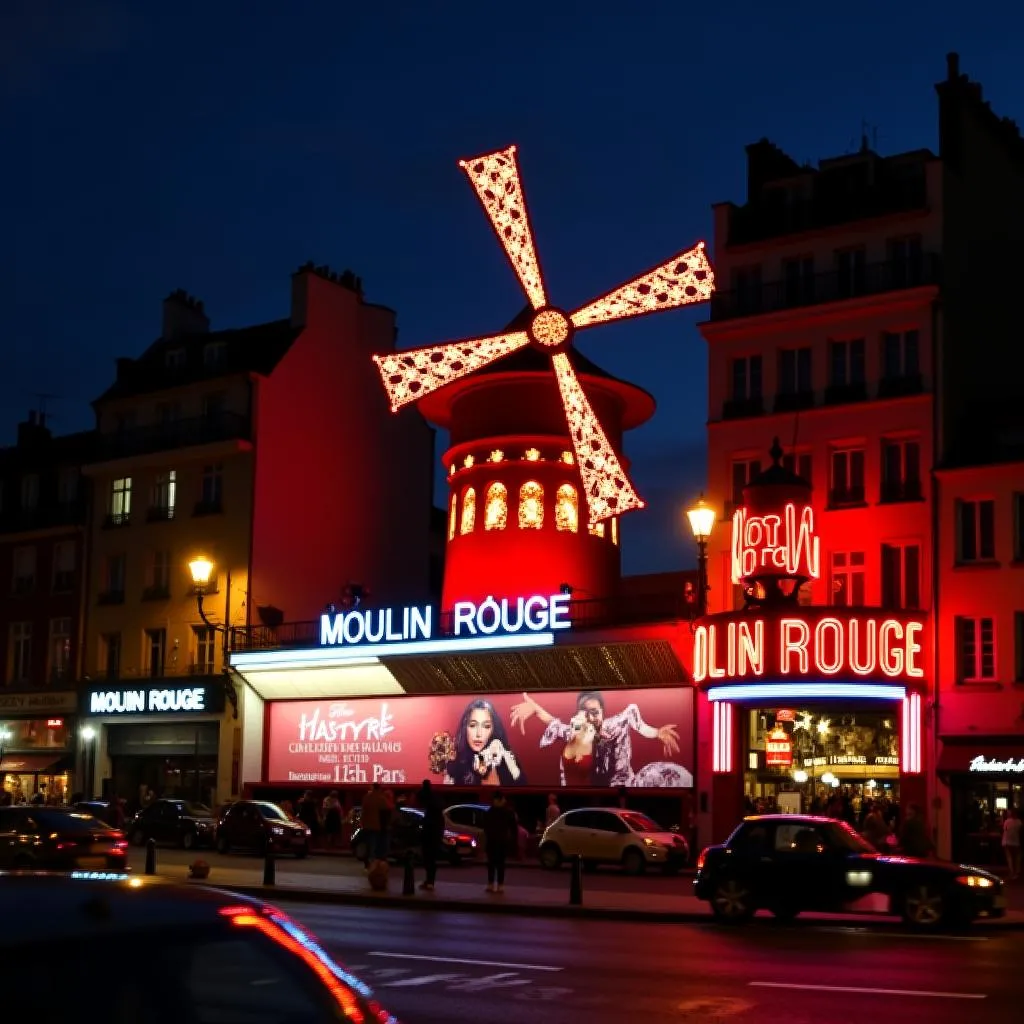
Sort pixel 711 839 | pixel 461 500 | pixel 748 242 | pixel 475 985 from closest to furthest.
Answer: pixel 475 985
pixel 711 839
pixel 748 242
pixel 461 500

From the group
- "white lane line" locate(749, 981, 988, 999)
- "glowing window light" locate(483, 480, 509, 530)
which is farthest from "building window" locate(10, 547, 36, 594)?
"white lane line" locate(749, 981, 988, 999)

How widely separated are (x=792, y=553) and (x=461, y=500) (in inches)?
397

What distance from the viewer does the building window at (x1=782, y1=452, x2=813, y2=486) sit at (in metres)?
33.6

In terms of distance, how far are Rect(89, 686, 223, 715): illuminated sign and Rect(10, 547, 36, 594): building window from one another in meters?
4.89

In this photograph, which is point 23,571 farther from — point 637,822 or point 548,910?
point 548,910

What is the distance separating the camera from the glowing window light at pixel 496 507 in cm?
3797

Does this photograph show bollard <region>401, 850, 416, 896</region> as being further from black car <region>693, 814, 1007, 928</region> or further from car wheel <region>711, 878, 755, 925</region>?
car wheel <region>711, 878, 755, 925</region>

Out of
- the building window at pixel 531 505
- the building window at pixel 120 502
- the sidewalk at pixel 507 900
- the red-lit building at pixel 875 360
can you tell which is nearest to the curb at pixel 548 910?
the sidewalk at pixel 507 900

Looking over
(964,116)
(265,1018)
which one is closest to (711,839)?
(964,116)

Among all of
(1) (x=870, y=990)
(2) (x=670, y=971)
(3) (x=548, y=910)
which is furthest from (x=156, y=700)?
(1) (x=870, y=990)

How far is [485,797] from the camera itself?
37250 mm

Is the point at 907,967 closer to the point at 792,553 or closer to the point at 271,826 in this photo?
the point at 792,553

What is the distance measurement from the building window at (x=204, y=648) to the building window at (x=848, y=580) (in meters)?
17.3

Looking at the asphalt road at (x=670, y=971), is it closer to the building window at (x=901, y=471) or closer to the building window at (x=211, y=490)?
the building window at (x=901, y=471)
